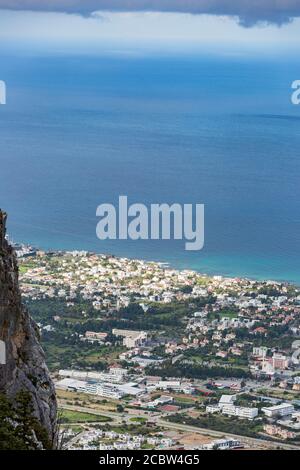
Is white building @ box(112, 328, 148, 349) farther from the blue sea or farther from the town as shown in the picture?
the blue sea

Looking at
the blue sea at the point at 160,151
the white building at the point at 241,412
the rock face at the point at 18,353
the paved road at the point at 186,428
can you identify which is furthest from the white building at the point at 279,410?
the blue sea at the point at 160,151

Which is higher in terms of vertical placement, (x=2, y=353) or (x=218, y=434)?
(x=2, y=353)

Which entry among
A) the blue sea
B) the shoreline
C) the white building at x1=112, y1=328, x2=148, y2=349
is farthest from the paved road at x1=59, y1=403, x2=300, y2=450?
the blue sea

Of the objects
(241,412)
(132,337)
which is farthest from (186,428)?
(132,337)

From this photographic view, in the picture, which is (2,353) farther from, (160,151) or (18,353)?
(160,151)

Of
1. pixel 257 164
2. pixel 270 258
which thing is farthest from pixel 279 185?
pixel 270 258
